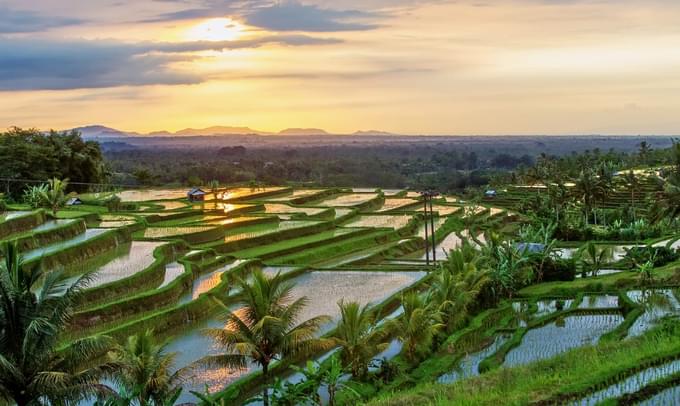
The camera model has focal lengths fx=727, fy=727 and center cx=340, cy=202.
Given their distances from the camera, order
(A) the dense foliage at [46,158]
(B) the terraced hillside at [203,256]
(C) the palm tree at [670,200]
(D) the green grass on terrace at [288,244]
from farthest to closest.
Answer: (A) the dense foliage at [46,158] < (D) the green grass on terrace at [288,244] < (C) the palm tree at [670,200] < (B) the terraced hillside at [203,256]

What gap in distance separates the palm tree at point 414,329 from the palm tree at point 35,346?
20.0ft

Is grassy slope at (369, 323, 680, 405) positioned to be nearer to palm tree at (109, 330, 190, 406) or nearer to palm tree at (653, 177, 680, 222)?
palm tree at (109, 330, 190, 406)

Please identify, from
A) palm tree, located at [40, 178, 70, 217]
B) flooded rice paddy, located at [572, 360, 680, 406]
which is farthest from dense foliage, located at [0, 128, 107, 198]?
flooded rice paddy, located at [572, 360, 680, 406]

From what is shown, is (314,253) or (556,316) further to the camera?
(314,253)

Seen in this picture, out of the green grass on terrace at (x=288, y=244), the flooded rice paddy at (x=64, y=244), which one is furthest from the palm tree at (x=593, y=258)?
the flooded rice paddy at (x=64, y=244)

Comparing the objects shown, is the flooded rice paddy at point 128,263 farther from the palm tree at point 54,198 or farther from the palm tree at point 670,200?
the palm tree at point 670,200

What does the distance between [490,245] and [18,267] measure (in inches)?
601

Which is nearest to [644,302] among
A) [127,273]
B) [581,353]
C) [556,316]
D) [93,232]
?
[556,316]

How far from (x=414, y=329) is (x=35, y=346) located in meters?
7.13

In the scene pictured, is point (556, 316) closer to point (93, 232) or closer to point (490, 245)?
point (490, 245)

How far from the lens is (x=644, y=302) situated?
18641 mm

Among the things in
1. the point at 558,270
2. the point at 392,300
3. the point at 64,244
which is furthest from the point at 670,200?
the point at 64,244

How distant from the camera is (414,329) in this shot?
14062 millimetres

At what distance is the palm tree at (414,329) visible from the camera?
1401 cm
